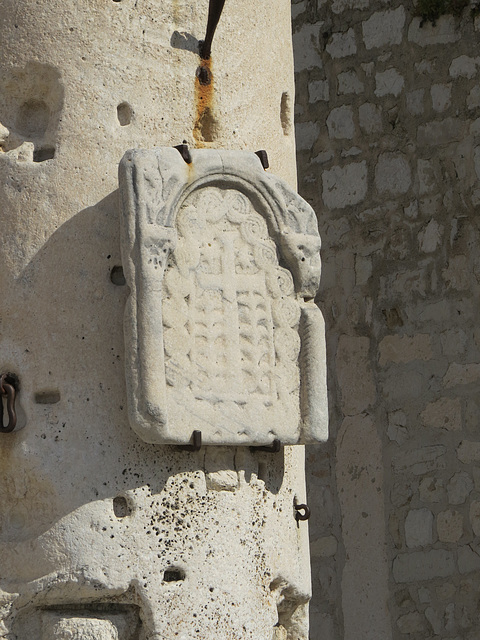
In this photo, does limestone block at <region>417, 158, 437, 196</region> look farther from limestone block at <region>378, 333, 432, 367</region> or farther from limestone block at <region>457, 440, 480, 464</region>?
limestone block at <region>457, 440, 480, 464</region>

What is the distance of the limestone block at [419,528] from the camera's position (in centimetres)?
513

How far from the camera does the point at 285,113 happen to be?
315 cm

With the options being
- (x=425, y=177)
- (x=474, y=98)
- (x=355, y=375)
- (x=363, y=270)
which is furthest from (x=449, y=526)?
(x=474, y=98)

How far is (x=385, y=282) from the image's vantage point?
5.39m

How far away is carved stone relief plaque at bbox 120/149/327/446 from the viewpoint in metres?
2.60

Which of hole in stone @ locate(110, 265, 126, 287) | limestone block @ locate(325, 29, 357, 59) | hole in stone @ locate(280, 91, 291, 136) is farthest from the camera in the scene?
limestone block @ locate(325, 29, 357, 59)

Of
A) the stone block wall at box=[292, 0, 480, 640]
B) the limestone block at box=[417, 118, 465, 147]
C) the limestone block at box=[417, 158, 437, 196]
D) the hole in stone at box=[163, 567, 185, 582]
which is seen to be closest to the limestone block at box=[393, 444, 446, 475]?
the stone block wall at box=[292, 0, 480, 640]

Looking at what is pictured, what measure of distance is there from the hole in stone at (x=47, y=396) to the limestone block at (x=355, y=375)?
2848 mm

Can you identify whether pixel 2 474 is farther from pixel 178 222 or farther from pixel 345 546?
pixel 345 546

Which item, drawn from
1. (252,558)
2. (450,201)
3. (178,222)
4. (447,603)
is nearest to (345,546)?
(447,603)

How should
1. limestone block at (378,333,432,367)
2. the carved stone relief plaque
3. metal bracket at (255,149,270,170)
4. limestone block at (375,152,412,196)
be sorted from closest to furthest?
the carved stone relief plaque
metal bracket at (255,149,270,170)
limestone block at (378,333,432,367)
limestone block at (375,152,412,196)

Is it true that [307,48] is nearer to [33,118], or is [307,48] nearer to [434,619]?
[434,619]

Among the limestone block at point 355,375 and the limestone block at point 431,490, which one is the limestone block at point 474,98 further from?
the limestone block at point 431,490

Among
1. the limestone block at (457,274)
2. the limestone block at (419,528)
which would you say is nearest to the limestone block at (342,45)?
the limestone block at (457,274)
